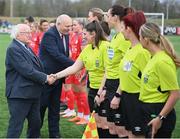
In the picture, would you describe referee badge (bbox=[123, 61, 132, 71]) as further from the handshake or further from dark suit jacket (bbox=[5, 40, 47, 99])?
the handshake

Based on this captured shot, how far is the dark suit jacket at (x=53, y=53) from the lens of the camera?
23.0ft

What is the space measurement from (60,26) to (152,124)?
9.70ft

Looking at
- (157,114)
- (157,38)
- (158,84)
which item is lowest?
(157,114)

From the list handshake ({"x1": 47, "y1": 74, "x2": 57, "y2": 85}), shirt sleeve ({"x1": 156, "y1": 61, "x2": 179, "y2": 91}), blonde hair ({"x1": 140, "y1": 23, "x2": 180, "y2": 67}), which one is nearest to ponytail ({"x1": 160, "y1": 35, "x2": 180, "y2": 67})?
blonde hair ({"x1": 140, "y1": 23, "x2": 180, "y2": 67})

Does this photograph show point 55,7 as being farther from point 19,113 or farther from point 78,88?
point 19,113

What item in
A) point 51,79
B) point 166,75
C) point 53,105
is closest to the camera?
point 166,75

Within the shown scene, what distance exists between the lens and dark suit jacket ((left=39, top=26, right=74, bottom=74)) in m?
7.02

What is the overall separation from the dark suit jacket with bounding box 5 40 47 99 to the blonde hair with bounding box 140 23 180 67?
Answer: 72.3 inches

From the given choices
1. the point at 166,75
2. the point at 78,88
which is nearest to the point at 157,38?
the point at 166,75

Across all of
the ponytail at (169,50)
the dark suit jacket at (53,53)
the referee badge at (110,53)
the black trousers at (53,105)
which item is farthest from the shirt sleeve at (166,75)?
the black trousers at (53,105)

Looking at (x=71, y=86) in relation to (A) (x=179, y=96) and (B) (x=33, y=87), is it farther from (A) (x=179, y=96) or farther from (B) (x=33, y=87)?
(A) (x=179, y=96)

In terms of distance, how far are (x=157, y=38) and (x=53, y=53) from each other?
276cm

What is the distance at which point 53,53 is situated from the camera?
6996 millimetres

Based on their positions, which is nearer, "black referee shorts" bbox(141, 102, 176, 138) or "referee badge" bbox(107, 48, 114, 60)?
"black referee shorts" bbox(141, 102, 176, 138)
